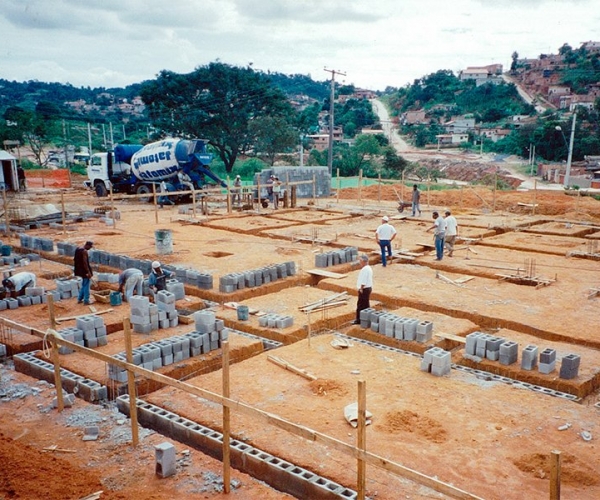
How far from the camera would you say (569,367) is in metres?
7.36

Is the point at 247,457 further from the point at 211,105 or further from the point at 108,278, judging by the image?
the point at 211,105

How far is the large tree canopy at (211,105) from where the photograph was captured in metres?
40.5

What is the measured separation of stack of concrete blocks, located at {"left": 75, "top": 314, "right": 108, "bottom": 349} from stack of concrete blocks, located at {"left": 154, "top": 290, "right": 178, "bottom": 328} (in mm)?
1011

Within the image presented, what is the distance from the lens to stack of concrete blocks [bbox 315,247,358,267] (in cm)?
1362

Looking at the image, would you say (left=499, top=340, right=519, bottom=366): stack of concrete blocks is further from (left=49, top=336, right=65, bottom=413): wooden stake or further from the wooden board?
(left=49, top=336, right=65, bottom=413): wooden stake

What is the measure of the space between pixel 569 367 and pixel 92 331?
22.5 feet

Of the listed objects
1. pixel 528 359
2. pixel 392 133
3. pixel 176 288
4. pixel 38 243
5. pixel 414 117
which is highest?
pixel 414 117

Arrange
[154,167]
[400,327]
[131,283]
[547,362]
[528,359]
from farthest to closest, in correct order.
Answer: [154,167] → [131,283] → [400,327] → [528,359] → [547,362]

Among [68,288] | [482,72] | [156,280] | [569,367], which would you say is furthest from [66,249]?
[482,72]

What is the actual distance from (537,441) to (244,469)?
122 inches

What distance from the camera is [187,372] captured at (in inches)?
310

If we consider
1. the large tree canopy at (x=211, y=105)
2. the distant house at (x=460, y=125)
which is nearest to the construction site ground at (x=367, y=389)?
the large tree canopy at (x=211, y=105)

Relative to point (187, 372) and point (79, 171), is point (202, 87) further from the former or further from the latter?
point (187, 372)

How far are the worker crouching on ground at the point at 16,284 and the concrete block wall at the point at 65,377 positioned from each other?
293cm
